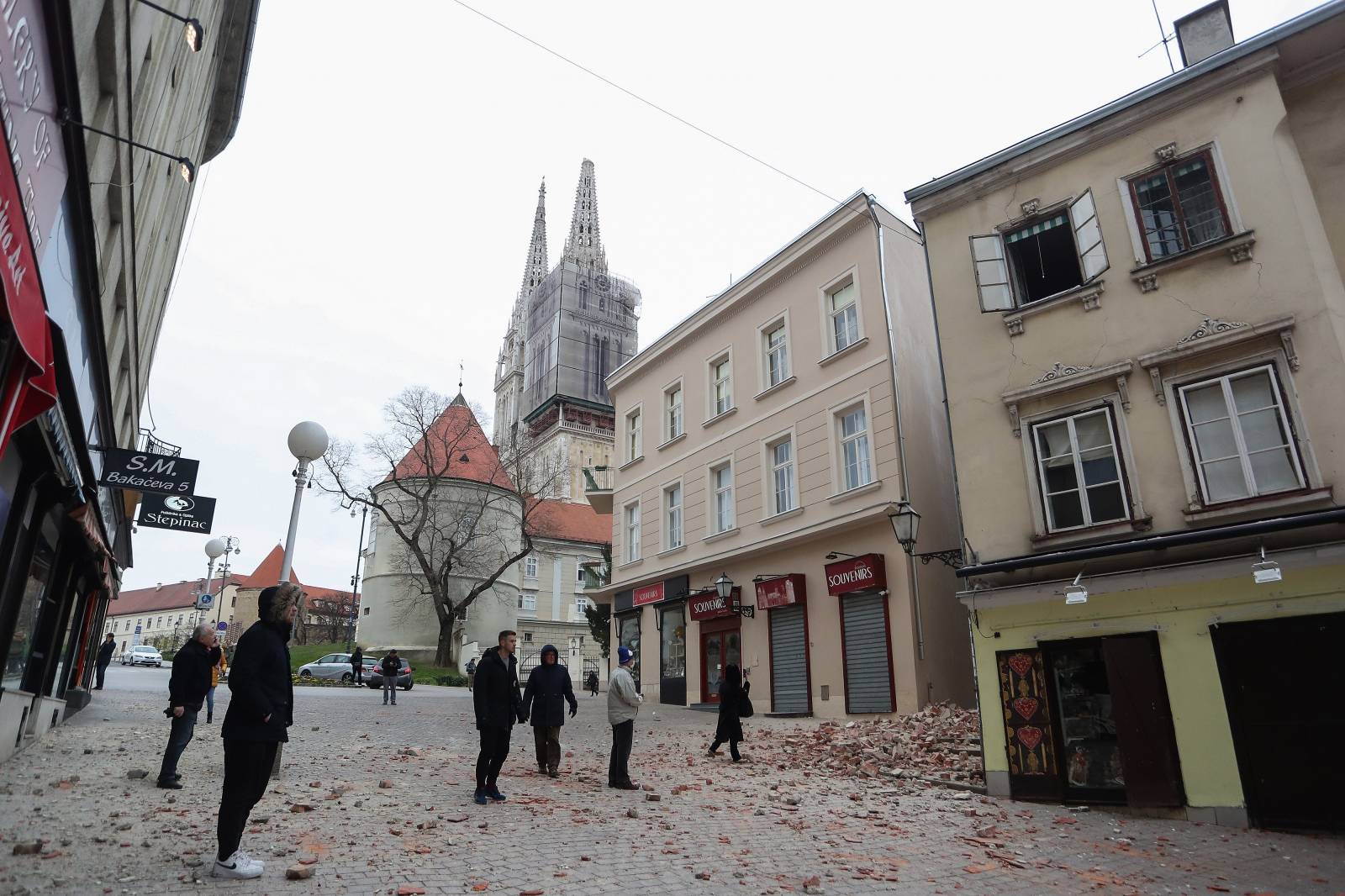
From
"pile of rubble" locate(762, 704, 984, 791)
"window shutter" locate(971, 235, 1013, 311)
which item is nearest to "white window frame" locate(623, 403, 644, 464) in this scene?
"pile of rubble" locate(762, 704, 984, 791)

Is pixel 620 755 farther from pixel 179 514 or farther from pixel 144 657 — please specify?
pixel 144 657

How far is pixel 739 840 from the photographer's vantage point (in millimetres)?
7539

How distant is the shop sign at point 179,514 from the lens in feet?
44.0

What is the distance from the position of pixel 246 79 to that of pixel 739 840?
2226 cm

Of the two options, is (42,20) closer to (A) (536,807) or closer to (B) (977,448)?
(A) (536,807)

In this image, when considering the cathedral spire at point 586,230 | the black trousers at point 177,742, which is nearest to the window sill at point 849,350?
Answer: the black trousers at point 177,742

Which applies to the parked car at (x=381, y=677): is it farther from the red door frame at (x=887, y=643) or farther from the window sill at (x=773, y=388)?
the red door frame at (x=887, y=643)

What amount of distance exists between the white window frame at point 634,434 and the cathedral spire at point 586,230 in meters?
90.0

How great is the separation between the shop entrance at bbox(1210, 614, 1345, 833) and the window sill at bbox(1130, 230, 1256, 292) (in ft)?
15.4

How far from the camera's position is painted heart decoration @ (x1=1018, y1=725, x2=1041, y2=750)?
34.0 ft

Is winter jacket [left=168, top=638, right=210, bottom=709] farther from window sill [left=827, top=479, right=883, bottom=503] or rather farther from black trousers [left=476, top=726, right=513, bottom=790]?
window sill [left=827, top=479, right=883, bottom=503]

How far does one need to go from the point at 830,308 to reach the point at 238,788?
18.6 meters

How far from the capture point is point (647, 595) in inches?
1035

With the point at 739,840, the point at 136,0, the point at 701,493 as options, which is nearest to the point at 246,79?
the point at 136,0
